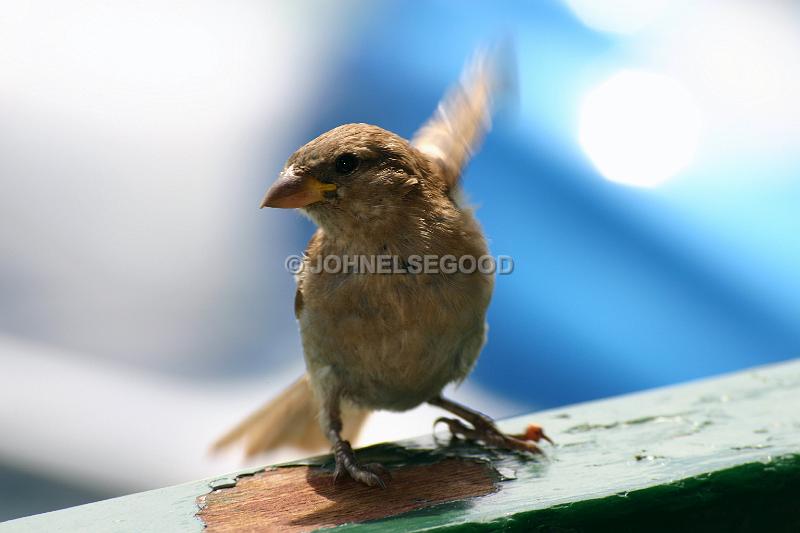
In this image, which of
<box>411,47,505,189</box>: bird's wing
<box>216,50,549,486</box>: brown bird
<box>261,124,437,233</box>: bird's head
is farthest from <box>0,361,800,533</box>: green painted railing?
<box>411,47,505,189</box>: bird's wing

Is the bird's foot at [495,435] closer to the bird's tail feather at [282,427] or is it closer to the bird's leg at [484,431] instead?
the bird's leg at [484,431]

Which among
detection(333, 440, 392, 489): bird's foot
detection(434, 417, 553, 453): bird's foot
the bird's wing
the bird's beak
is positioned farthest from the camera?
the bird's wing

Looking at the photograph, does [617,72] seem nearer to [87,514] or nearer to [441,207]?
[441,207]

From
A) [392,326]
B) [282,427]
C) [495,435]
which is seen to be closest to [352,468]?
[392,326]

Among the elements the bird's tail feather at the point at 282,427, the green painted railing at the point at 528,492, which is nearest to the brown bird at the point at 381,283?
the green painted railing at the point at 528,492

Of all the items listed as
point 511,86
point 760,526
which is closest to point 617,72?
point 511,86

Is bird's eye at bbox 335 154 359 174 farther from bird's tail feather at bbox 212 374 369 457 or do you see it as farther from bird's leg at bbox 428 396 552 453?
bird's tail feather at bbox 212 374 369 457
